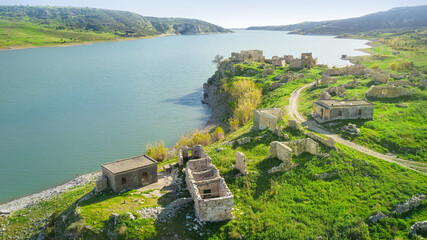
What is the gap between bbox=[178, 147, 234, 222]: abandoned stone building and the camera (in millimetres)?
23688

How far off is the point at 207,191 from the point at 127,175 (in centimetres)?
799

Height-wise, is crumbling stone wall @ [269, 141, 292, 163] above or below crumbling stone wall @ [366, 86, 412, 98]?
below

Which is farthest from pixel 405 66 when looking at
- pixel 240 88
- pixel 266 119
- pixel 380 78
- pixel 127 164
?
pixel 127 164

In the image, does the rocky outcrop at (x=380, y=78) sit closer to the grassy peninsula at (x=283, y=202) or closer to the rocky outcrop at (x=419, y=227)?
the grassy peninsula at (x=283, y=202)

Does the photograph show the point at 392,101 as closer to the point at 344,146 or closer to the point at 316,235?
the point at 344,146

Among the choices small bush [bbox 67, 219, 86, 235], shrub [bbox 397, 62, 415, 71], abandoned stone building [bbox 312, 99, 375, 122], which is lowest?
small bush [bbox 67, 219, 86, 235]

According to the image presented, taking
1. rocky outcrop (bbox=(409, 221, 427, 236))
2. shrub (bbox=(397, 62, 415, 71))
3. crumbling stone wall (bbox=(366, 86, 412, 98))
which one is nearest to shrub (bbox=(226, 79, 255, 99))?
crumbling stone wall (bbox=(366, 86, 412, 98))

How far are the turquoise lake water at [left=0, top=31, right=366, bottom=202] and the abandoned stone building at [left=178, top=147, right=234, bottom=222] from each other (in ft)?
77.2

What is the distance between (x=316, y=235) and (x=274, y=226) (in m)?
3.00

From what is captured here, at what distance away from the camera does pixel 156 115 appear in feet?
243

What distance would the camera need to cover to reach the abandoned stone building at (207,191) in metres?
23.7

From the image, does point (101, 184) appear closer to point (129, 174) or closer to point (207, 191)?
A: point (129, 174)

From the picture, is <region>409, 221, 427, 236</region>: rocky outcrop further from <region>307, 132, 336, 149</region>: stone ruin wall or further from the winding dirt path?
<region>307, 132, 336, 149</region>: stone ruin wall

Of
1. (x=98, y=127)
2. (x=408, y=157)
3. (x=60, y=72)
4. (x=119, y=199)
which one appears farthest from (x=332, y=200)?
(x=60, y=72)
